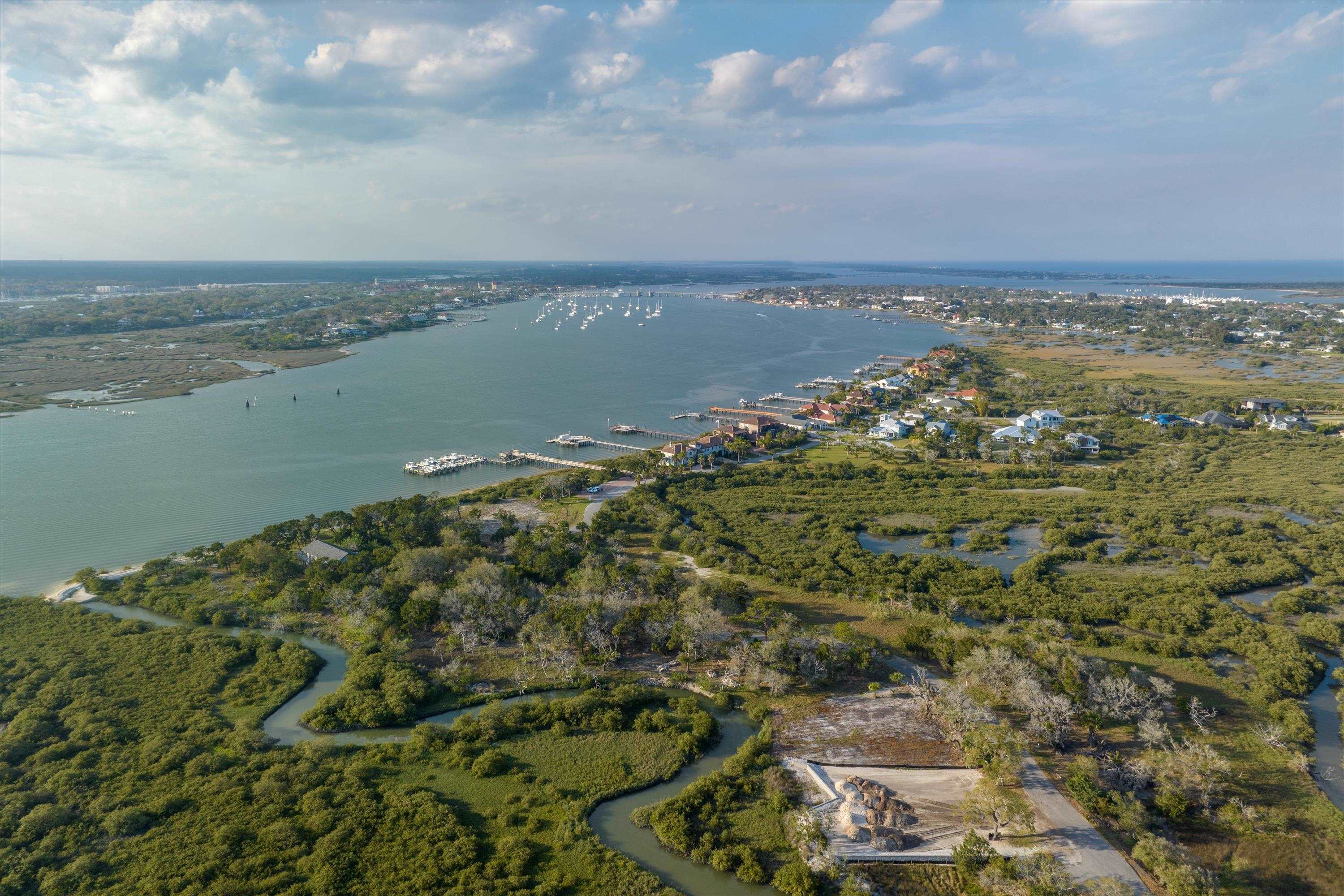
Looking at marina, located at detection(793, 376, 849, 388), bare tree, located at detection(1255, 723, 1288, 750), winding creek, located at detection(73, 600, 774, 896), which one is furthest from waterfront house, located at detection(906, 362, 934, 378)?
winding creek, located at detection(73, 600, 774, 896)

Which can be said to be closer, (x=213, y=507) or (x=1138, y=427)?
(x=213, y=507)

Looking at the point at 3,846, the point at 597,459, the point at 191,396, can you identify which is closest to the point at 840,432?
the point at 597,459

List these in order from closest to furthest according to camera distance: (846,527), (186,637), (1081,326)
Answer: (186,637) → (846,527) → (1081,326)

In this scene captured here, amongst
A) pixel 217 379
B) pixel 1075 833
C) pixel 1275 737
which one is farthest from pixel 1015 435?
pixel 217 379

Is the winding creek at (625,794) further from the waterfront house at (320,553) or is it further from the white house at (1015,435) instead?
the white house at (1015,435)

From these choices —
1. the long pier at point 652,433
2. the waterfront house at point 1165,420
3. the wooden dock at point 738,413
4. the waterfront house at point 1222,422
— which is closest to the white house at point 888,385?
the wooden dock at point 738,413

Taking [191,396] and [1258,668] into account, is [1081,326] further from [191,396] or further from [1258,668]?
[191,396]
